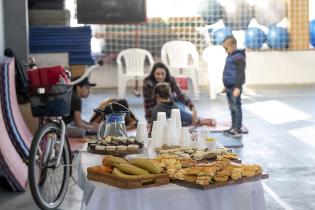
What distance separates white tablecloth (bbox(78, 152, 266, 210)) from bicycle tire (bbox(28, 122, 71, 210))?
1846 mm

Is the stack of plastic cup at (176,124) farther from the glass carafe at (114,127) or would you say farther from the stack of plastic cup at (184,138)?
the glass carafe at (114,127)

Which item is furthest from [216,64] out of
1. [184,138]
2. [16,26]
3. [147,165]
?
[147,165]

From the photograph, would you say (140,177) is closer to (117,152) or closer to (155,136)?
(117,152)

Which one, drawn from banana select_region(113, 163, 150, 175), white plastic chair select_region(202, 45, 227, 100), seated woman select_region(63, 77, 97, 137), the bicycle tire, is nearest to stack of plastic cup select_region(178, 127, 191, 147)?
banana select_region(113, 163, 150, 175)

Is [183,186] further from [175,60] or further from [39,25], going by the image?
[175,60]

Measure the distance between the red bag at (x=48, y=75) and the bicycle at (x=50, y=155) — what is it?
24 centimetres

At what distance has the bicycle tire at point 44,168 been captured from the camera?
488cm

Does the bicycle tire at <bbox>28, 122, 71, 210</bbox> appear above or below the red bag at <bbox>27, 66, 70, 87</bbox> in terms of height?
below

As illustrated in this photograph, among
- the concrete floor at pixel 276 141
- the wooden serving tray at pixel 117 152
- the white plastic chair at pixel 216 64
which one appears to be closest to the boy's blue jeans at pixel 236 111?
the concrete floor at pixel 276 141

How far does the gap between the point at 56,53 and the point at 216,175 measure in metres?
5.68

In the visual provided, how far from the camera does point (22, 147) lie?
6047 millimetres

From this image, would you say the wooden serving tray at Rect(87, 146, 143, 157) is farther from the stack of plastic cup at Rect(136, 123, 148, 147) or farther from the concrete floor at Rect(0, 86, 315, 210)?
the concrete floor at Rect(0, 86, 315, 210)

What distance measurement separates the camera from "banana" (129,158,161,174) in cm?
312

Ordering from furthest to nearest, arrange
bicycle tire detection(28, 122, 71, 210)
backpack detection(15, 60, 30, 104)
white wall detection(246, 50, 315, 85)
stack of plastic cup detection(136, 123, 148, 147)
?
white wall detection(246, 50, 315, 85), backpack detection(15, 60, 30, 104), bicycle tire detection(28, 122, 71, 210), stack of plastic cup detection(136, 123, 148, 147)
